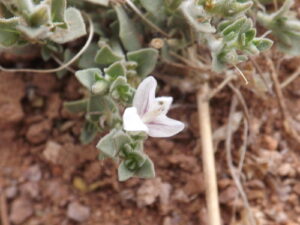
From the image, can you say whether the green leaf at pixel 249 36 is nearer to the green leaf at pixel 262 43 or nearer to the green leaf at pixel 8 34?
the green leaf at pixel 262 43

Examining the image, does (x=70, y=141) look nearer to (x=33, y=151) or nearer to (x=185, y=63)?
(x=33, y=151)

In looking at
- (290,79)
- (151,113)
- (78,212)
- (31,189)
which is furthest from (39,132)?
(290,79)

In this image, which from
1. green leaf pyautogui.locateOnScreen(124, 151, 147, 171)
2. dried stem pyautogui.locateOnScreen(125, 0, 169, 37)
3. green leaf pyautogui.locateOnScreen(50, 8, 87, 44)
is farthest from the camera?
dried stem pyautogui.locateOnScreen(125, 0, 169, 37)

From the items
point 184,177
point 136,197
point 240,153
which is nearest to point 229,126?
point 240,153

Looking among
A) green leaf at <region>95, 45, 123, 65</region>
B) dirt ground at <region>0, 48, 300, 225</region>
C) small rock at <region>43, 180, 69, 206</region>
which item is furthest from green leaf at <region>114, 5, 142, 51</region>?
small rock at <region>43, 180, 69, 206</region>

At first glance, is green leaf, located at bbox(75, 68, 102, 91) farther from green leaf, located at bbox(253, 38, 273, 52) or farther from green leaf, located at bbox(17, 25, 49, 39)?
green leaf, located at bbox(253, 38, 273, 52)
